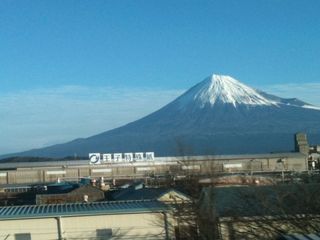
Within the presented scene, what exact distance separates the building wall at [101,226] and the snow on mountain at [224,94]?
135 metres

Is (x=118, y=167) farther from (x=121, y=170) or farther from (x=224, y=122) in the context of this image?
(x=224, y=122)

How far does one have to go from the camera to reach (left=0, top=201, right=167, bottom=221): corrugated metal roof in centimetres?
1843

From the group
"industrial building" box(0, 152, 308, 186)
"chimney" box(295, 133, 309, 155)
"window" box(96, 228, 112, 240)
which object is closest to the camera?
"window" box(96, 228, 112, 240)

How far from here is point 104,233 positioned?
61.6 feet

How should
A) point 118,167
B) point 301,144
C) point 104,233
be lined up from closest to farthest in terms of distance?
point 104,233, point 118,167, point 301,144

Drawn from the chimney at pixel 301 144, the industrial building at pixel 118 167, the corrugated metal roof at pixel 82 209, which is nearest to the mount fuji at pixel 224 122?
the chimney at pixel 301 144

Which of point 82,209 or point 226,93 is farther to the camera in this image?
point 226,93

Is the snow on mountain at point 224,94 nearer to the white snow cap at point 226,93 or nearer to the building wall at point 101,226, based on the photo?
the white snow cap at point 226,93

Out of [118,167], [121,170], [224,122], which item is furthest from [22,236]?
[224,122]

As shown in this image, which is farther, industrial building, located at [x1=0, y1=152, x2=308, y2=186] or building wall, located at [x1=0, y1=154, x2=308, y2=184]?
industrial building, located at [x1=0, y1=152, x2=308, y2=186]

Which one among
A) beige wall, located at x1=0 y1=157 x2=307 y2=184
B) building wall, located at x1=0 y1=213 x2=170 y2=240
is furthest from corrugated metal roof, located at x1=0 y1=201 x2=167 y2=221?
beige wall, located at x1=0 y1=157 x2=307 y2=184

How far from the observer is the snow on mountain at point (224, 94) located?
155125mm

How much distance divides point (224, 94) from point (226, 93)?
0.51 metres

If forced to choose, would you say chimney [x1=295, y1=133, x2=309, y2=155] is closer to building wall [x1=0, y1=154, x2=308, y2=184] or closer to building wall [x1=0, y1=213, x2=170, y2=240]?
building wall [x1=0, y1=154, x2=308, y2=184]
